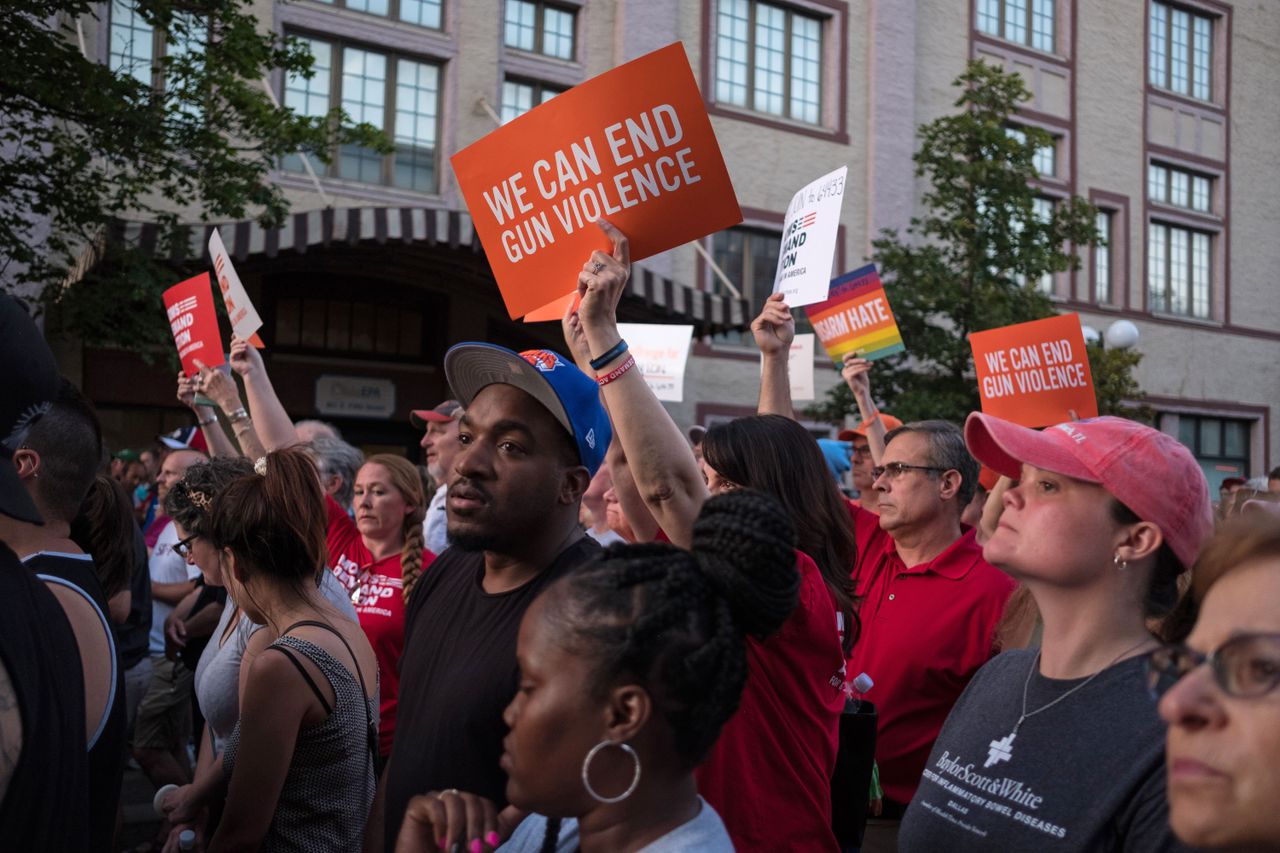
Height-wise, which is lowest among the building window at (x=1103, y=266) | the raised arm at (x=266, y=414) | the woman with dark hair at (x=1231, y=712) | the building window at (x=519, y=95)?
the woman with dark hair at (x=1231, y=712)

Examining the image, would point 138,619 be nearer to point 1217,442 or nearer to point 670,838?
point 670,838

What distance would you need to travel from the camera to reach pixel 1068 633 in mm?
2436

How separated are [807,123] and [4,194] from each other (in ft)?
43.5

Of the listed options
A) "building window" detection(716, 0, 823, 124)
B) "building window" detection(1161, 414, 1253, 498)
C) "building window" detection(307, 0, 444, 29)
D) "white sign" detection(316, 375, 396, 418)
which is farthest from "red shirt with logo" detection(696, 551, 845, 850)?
"building window" detection(1161, 414, 1253, 498)

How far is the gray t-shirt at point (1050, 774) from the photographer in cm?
209

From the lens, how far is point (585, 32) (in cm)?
1747

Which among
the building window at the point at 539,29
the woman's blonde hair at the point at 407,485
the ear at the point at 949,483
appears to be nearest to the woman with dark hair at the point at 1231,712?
the ear at the point at 949,483

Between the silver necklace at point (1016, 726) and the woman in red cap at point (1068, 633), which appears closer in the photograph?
the woman in red cap at point (1068, 633)

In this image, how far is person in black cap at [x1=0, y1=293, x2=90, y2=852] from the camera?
1.81m

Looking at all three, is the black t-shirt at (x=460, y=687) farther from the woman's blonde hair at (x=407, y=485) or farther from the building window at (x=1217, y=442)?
the building window at (x=1217, y=442)

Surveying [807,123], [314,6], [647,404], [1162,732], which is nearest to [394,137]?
[314,6]

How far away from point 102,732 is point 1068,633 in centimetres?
203

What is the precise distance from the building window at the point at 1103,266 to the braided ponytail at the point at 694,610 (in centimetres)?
2274

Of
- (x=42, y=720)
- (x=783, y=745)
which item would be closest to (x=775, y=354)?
(x=783, y=745)
